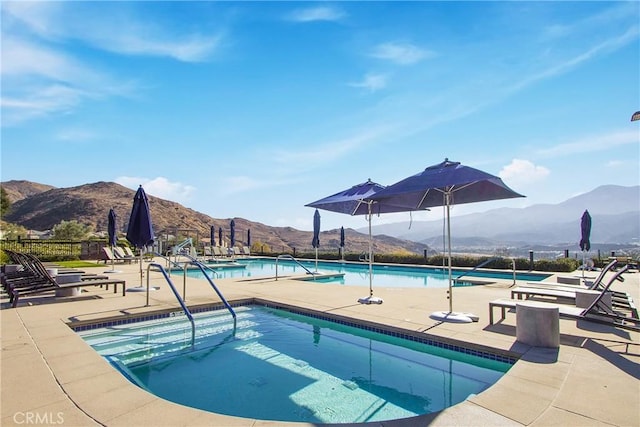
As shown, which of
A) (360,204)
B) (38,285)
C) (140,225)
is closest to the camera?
(38,285)

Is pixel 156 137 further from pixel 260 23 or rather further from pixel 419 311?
pixel 419 311

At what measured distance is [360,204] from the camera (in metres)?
8.52

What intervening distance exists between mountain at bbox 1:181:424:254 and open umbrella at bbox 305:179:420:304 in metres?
41.4

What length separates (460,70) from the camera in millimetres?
9641

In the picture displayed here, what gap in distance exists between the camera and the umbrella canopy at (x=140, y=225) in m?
8.16

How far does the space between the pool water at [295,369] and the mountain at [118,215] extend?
146 ft

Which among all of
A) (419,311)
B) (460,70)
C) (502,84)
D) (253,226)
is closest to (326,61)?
(460,70)

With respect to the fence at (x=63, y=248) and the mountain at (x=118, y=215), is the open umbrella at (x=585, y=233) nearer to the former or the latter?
the fence at (x=63, y=248)

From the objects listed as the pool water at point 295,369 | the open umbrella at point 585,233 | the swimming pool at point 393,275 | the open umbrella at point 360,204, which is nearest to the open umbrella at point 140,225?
the pool water at point 295,369

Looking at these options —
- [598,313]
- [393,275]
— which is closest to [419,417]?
[598,313]

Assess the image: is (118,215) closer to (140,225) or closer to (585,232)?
(140,225)

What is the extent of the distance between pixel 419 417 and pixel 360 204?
623 cm

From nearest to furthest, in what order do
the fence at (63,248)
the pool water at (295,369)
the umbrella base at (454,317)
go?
the pool water at (295,369) → the umbrella base at (454,317) → the fence at (63,248)

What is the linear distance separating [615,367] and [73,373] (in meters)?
5.04
